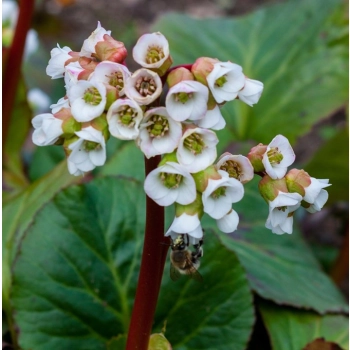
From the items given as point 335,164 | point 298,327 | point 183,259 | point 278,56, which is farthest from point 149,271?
point 278,56

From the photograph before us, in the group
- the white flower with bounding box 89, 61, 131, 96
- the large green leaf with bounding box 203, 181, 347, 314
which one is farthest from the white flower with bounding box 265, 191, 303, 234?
the large green leaf with bounding box 203, 181, 347, 314

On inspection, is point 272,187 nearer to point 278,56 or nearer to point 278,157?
point 278,157

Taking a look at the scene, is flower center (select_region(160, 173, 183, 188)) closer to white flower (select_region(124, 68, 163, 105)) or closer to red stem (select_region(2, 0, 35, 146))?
white flower (select_region(124, 68, 163, 105))

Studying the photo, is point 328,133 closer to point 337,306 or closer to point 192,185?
point 337,306

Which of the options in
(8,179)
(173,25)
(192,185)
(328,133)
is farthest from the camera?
(328,133)

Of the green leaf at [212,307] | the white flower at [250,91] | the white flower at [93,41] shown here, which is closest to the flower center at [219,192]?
the white flower at [250,91]

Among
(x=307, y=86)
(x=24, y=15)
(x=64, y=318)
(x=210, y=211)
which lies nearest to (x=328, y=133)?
(x=307, y=86)
